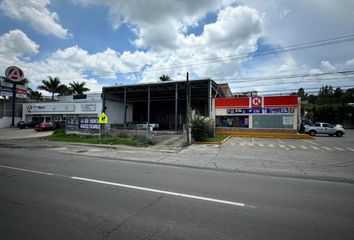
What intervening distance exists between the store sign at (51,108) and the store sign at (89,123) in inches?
811

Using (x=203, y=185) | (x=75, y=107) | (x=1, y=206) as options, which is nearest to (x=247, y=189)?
(x=203, y=185)

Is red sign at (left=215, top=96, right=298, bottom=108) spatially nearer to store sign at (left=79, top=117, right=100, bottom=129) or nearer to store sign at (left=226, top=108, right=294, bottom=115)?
store sign at (left=226, top=108, right=294, bottom=115)

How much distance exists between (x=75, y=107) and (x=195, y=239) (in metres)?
45.4

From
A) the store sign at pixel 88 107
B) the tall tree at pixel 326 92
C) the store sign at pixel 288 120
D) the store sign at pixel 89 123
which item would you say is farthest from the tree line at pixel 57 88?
the tall tree at pixel 326 92

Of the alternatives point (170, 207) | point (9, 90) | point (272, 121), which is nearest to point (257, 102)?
point (272, 121)

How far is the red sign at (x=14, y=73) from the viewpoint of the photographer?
44869mm

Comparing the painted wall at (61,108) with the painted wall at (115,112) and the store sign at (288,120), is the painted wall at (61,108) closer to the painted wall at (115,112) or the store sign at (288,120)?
the painted wall at (115,112)

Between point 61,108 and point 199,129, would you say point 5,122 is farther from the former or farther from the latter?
point 199,129

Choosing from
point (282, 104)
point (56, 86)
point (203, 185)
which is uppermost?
point (56, 86)

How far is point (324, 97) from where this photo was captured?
95375 mm

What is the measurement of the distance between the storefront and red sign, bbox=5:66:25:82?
41.5 meters

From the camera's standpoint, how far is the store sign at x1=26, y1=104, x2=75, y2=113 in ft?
146

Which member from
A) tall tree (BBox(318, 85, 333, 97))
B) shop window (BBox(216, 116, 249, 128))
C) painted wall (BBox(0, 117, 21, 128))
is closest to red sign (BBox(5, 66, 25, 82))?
painted wall (BBox(0, 117, 21, 128))

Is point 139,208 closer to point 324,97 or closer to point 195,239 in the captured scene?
point 195,239
